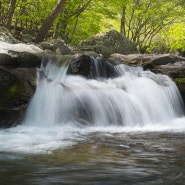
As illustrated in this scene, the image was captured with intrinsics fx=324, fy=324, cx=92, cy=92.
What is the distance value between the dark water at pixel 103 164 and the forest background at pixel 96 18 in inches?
383

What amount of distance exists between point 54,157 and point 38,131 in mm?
2787

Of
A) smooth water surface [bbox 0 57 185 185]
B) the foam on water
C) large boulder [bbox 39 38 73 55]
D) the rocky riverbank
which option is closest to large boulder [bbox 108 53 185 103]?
the rocky riverbank

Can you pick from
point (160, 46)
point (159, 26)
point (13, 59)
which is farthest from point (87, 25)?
point (13, 59)

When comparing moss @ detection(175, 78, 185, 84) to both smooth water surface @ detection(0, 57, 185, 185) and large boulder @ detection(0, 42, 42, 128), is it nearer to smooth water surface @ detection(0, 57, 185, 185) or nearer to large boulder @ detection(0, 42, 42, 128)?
smooth water surface @ detection(0, 57, 185, 185)

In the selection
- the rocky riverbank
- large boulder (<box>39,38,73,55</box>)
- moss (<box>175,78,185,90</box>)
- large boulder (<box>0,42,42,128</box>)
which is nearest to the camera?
large boulder (<box>0,42,42,128</box>)

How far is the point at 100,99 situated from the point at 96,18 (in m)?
11.7

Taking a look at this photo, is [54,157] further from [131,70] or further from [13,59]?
[131,70]

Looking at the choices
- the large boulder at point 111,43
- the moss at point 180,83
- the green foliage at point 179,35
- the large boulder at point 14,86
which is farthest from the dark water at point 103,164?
the green foliage at point 179,35

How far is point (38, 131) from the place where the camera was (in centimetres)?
783

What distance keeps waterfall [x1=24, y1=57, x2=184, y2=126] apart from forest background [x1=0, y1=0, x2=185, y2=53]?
476 cm

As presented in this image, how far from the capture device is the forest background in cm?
1753

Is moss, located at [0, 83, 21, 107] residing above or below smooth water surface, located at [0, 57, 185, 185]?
above

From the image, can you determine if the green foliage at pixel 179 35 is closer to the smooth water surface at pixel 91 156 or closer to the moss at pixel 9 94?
the smooth water surface at pixel 91 156

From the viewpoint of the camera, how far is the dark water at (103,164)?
3.98 meters
